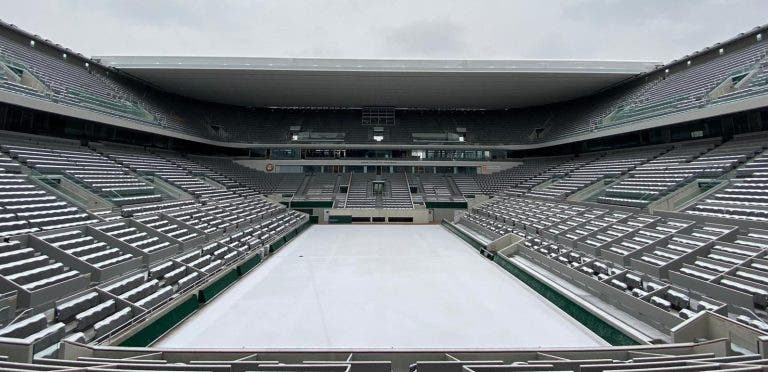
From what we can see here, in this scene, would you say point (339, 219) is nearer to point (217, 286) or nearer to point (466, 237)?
point (466, 237)

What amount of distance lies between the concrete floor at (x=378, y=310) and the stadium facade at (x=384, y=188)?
24.8 inches

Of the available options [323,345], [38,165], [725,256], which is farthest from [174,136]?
[725,256]

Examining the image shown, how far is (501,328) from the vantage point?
272 inches

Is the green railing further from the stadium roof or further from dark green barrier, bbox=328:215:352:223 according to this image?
the stadium roof

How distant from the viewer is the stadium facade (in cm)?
549

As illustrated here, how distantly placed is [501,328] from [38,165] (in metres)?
16.7

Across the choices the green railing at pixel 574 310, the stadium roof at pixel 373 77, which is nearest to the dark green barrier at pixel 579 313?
the green railing at pixel 574 310

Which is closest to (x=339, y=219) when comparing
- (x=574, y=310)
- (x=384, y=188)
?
(x=384, y=188)

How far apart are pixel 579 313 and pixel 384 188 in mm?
21827

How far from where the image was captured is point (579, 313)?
730 centimetres

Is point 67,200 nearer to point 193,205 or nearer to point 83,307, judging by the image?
point 193,205

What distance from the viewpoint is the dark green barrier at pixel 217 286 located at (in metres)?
8.23

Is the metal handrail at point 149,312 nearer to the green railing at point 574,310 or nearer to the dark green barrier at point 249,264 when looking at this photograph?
the dark green barrier at point 249,264

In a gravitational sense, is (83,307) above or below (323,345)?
above
